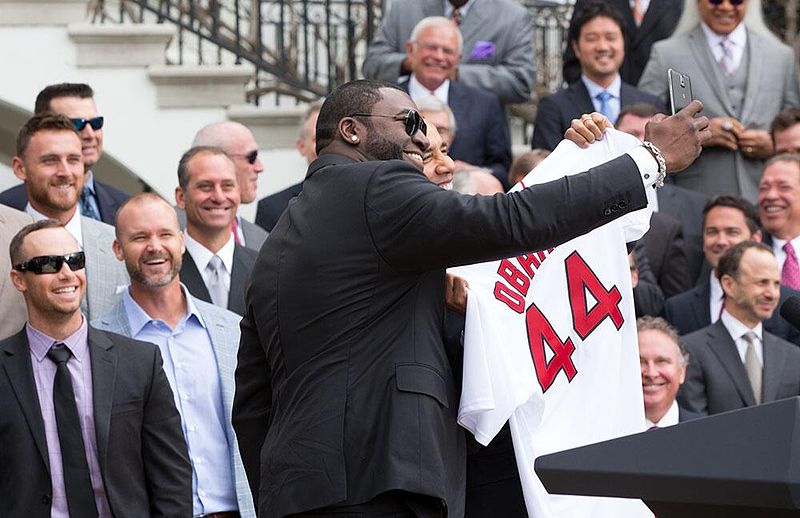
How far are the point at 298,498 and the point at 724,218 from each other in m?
4.99

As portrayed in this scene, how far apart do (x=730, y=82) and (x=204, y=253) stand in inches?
162

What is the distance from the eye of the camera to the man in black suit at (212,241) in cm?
725

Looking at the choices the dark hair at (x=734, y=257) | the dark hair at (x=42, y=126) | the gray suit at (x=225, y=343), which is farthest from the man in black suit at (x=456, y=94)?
the gray suit at (x=225, y=343)

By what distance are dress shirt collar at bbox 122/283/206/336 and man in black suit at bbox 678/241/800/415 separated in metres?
2.54

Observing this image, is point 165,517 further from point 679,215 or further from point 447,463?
point 679,215

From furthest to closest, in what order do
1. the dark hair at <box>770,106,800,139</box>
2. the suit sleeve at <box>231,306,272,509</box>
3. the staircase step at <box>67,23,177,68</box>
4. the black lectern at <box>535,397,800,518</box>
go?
the staircase step at <box>67,23,177,68</box> → the dark hair at <box>770,106,800,139</box> → the suit sleeve at <box>231,306,272,509</box> → the black lectern at <box>535,397,800,518</box>

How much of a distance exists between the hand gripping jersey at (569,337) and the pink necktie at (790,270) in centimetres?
400

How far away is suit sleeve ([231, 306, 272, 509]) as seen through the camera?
4582 millimetres

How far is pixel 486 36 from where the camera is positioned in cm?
1009

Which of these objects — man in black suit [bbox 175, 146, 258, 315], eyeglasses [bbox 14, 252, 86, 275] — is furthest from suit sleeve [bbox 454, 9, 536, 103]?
eyeglasses [bbox 14, 252, 86, 275]

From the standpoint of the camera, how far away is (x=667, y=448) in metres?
2.87

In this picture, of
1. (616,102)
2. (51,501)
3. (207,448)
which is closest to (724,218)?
(616,102)

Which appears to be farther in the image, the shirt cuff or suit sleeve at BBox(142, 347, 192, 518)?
suit sleeve at BBox(142, 347, 192, 518)

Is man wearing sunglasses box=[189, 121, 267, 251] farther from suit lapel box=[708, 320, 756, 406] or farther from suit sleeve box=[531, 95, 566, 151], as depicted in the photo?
suit lapel box=[708, 320, 756, 406]
